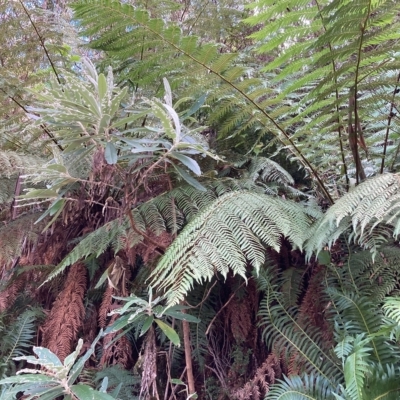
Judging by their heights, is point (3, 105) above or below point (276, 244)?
above

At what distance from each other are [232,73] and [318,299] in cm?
74

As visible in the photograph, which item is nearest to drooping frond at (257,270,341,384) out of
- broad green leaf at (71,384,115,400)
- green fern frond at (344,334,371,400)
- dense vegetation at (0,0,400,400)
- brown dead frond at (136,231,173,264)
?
dense vegetation at (0,0,400,400)

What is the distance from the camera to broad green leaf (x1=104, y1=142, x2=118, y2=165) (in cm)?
75

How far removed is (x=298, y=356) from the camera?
0.74m

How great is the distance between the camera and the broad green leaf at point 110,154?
29.6 inches

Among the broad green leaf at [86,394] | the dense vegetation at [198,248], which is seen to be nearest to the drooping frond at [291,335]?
the dense vegetation at [198,248]

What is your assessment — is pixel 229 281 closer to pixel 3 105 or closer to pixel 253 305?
pixel 253 305

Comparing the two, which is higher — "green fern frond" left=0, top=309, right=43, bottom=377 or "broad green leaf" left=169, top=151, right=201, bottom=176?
"broad green leaf" left=169, top=151, right=201, bottom=176

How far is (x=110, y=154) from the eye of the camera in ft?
2.52

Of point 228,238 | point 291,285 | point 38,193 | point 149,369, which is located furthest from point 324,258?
point 38,193

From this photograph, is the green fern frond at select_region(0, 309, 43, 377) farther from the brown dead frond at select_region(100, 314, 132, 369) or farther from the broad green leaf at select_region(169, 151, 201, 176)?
the broad green leaf at select_region(169, 151, 201, 176)

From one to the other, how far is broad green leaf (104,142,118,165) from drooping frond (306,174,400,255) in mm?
477

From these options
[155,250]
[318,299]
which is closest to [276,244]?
[318,299]

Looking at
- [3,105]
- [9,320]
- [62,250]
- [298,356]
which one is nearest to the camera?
[298,356]
